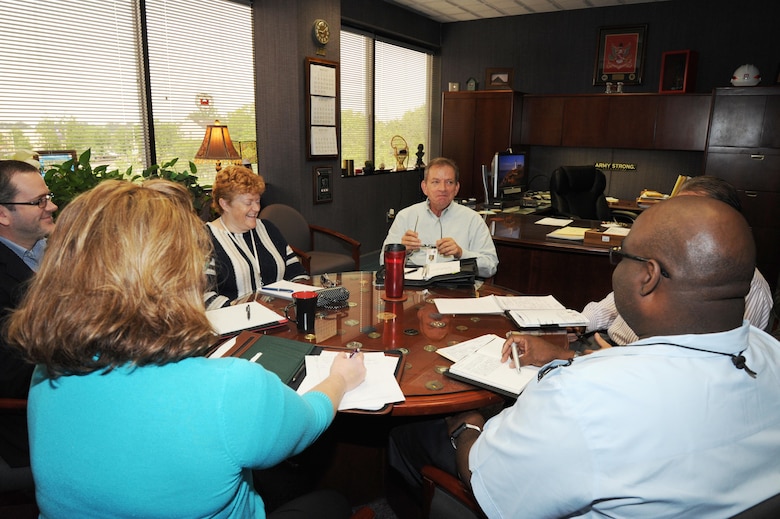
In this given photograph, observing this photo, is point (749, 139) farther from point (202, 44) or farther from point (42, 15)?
point (42, 15)

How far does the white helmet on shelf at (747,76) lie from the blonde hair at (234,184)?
16.4ft

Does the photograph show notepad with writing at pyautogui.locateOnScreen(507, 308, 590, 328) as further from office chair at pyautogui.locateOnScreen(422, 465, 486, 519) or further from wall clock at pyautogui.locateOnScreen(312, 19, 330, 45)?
wall clock at pyautogui.locateOnScreen(312, 19, 330, 45)

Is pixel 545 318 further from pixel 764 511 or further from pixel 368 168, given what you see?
pixel 368 168

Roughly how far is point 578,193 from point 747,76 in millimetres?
1981

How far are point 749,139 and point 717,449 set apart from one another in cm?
543

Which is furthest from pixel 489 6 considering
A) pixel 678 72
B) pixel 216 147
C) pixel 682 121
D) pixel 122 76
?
pixel 122 76

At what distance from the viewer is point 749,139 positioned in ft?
16.8

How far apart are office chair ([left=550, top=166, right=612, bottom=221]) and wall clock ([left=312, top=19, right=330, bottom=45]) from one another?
7.89 feet

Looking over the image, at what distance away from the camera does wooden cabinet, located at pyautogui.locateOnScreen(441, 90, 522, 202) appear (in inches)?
241

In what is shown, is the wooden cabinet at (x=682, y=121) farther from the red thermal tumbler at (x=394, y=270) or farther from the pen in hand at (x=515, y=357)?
the pen in hand at (x=515, y=357)

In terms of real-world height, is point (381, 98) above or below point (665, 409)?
above

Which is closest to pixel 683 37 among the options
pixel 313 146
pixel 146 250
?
pixel 313 146

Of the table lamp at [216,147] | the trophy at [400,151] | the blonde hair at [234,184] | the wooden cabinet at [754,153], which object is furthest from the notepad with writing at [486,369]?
the trophy at [400,151]

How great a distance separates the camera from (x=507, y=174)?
5117 millimetres
